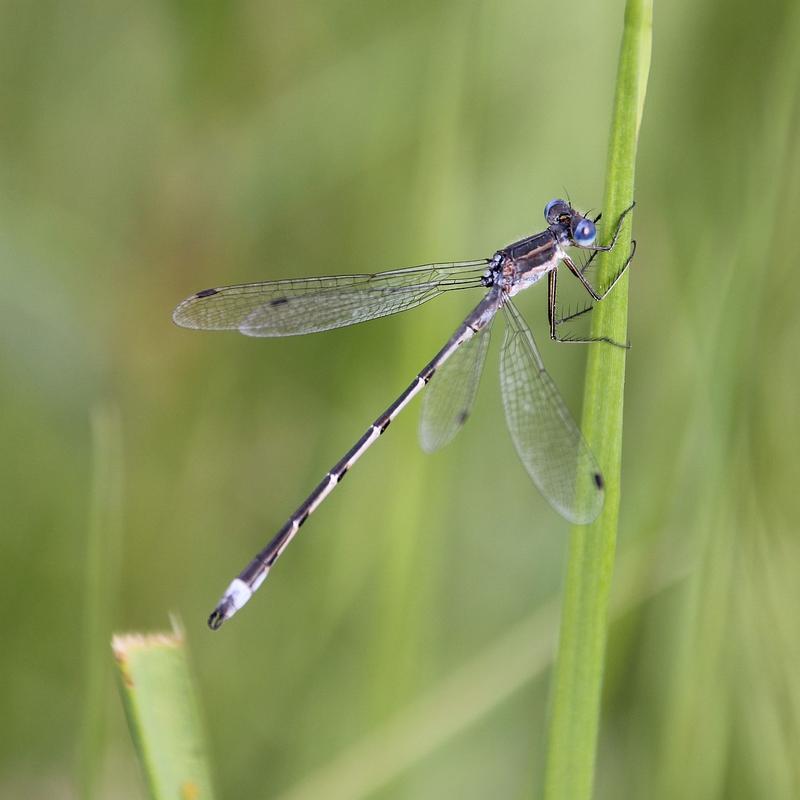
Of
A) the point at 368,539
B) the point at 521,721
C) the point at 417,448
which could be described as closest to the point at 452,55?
the point at 417,448

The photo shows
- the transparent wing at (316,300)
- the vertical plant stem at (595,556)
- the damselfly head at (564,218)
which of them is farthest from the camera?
the transparent wing at (316,300)

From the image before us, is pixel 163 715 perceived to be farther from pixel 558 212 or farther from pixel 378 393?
pixel 558 212

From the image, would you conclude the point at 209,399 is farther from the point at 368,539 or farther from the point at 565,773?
the point at 565,773

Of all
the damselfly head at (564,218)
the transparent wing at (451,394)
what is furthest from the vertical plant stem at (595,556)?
the damselfly head at (564,218)

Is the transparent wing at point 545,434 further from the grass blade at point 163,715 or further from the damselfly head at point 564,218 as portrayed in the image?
the grass blade at point 163,715

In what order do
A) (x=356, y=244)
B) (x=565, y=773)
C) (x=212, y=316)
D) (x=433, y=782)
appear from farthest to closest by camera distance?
(x=356, y=244)
(x=212, y=316)
(x=433, y=782)
(x=565, y=773)

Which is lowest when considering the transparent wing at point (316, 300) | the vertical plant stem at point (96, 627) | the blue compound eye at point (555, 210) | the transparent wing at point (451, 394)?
the vertical plant stem at point (96, 627)
